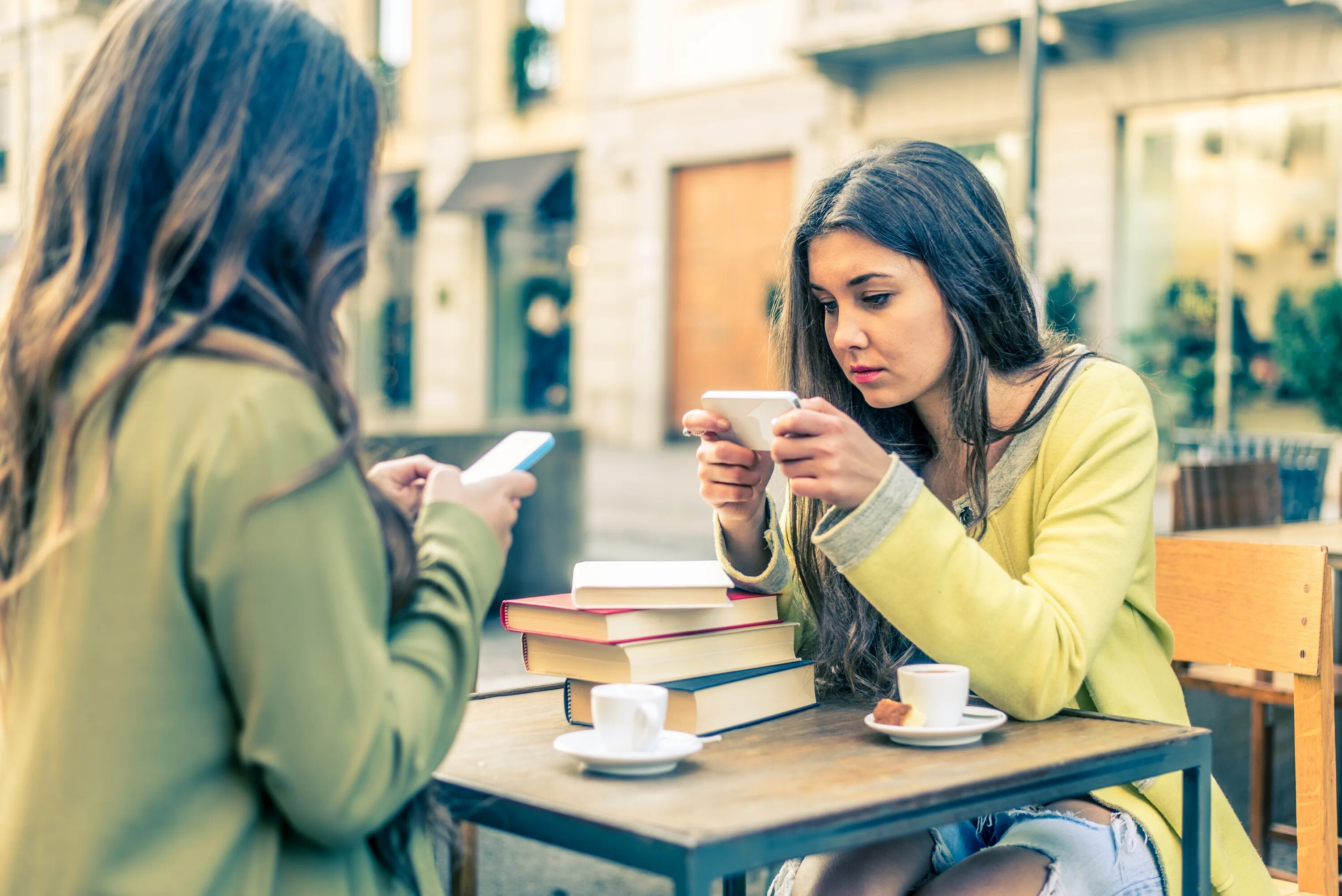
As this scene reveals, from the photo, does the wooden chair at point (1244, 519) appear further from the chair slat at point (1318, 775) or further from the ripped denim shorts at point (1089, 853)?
the ripped denim shorts at point (1089, 853)

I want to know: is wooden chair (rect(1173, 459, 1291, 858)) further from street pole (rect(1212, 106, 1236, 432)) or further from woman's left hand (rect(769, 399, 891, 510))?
street pole (rect(1212, 106, 1236, 432))

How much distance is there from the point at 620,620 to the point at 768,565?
494 millimetres

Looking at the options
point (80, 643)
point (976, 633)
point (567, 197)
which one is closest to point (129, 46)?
point (80, 643)

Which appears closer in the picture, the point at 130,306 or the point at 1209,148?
the point at 130,306

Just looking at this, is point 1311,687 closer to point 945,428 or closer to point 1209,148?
point 945,428

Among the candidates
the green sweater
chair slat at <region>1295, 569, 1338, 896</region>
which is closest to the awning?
chair slat at <region>1295, 569, 1338, 896</region>

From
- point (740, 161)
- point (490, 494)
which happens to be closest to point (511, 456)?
point (490, 494)

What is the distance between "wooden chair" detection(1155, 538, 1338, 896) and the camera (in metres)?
1.99

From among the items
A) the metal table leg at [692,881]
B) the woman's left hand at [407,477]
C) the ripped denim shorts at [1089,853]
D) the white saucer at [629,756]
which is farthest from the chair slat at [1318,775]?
the woman's left hand at [407,477]

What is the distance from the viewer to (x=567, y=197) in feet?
58.4

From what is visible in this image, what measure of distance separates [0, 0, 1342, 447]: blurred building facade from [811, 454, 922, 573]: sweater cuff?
4.84 m

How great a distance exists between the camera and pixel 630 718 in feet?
4.46

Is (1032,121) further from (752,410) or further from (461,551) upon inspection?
(461,551)

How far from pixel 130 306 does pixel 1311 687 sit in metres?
1.76
